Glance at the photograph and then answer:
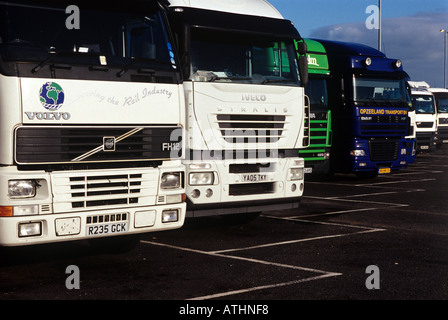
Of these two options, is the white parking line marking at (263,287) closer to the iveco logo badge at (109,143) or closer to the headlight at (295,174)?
the iveco logo badge at (109,143)

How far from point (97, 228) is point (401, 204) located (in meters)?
7.61

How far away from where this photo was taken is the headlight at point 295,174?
9820mm

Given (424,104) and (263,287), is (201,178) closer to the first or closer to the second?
(263,287)

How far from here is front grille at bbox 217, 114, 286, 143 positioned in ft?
29.7

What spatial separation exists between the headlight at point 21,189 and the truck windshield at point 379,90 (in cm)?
1127

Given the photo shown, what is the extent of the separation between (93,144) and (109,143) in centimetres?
19

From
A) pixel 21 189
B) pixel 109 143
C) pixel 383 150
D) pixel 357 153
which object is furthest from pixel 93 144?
pixel 383 150

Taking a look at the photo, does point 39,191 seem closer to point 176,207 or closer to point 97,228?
point 97,228

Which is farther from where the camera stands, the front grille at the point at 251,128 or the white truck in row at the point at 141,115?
the front grille at the point at 251,128

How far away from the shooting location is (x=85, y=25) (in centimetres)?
736

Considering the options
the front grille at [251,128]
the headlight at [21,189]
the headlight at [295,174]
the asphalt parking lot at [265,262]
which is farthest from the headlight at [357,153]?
the headlight at [21,189]

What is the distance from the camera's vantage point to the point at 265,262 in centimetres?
781

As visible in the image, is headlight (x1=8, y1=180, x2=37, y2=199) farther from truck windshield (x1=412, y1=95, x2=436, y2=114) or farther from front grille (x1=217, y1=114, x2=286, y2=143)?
truck windshield (x1=412, y1=95, x2=436, y2=114)
